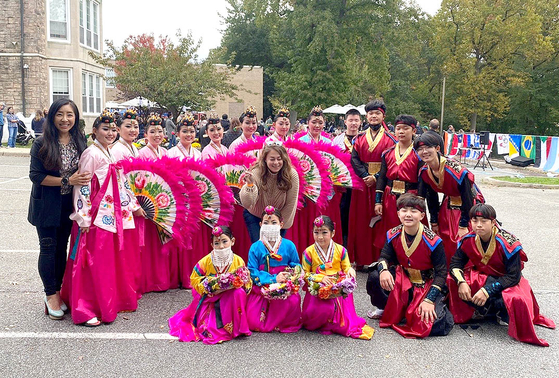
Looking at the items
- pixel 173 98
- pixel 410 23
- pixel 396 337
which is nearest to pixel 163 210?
pixel 396 337

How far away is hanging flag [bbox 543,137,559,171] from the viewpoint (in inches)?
790

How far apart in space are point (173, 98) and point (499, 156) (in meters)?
15.7

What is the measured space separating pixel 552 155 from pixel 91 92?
22.8m

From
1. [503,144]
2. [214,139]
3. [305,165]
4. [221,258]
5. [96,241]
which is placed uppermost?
[214,139]

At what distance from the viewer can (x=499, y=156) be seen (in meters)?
25.5

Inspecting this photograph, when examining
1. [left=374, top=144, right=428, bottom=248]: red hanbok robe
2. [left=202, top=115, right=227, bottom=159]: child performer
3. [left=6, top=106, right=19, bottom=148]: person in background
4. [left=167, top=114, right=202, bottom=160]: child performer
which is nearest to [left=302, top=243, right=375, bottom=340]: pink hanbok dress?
[left=374, top=144, right=428, bottom=248]: red hanbok robe

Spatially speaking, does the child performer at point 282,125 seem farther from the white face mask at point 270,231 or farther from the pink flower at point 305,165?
the white face mask at point 270,231

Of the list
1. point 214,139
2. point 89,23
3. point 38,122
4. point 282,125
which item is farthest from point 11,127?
point 282,125

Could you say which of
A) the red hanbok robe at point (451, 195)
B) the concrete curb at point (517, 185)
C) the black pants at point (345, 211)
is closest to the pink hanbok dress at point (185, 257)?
the black pants at point (345, 211)

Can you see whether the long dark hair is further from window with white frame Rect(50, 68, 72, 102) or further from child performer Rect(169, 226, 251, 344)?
window with white frame Rect(50, 68, 72, 102)

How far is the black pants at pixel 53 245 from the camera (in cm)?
465

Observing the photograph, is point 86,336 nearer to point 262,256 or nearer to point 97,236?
point 97,236

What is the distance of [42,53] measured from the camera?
25469mm

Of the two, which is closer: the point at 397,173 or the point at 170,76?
the point at 397,173
